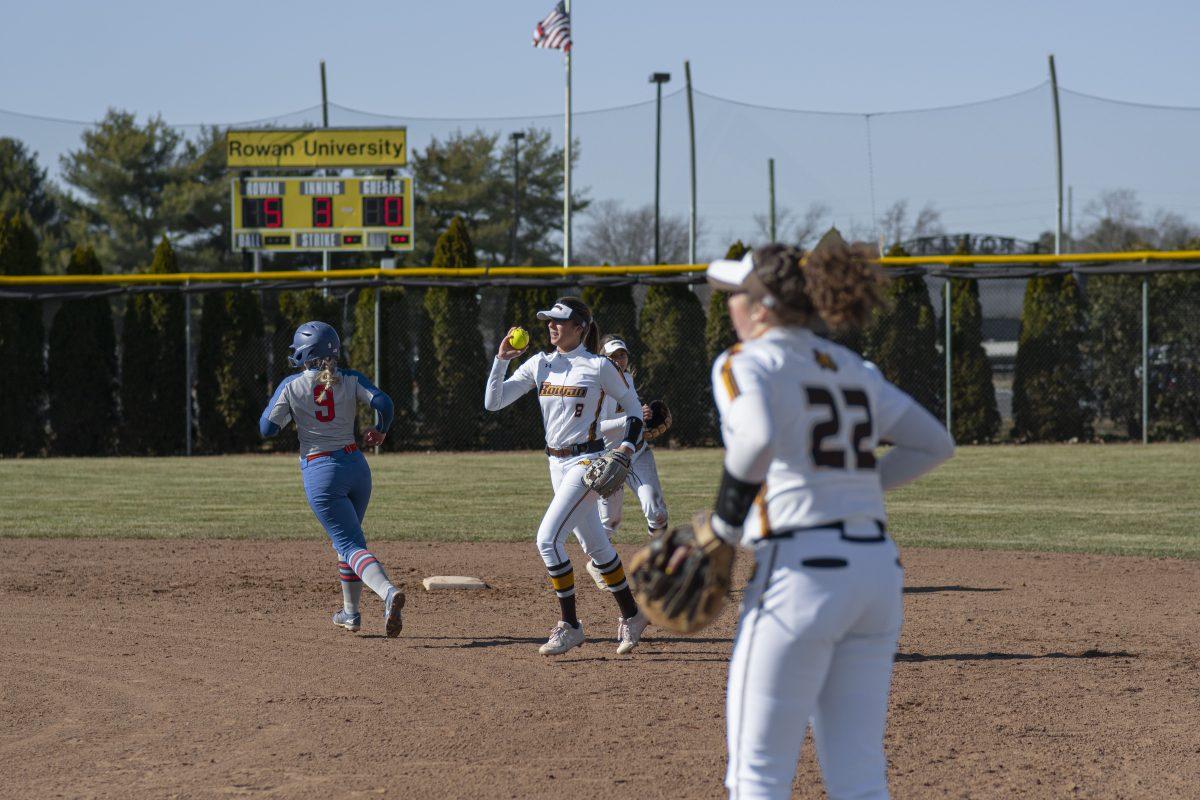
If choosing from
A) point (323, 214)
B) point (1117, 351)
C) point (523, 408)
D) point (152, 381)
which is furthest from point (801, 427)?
point (323, 214)

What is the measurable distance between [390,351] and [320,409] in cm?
1603

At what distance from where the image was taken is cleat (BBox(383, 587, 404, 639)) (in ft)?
25.0

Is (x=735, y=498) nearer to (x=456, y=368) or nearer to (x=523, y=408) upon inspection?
(x=523, y=408)

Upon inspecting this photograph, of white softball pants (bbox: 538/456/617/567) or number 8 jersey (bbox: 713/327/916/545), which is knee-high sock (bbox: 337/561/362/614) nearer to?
white softball pants (bbox: 538/456/617/567)

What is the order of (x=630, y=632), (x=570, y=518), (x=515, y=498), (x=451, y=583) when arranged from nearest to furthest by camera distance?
(x=570, y=518), (x=630, y=632), (x=451, y=583), (x=515, y=498)

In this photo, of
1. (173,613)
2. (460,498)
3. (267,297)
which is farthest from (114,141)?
(173,613)

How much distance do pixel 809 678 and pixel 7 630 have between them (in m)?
6.60

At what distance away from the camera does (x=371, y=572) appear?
7.63 metres

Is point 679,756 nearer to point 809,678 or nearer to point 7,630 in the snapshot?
point 809,678

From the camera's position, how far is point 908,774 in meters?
5.09

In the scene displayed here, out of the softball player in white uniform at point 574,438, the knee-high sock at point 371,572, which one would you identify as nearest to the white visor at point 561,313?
the softball player in white uniform at point 574,438

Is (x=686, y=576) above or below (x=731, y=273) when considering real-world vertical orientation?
below

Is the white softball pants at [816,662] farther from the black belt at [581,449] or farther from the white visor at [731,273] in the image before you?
the black belt at [581,449]

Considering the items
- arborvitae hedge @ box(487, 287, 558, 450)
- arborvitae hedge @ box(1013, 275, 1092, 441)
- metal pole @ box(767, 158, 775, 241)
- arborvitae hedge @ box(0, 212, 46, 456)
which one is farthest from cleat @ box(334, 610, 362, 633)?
metal pole @ box(767, 158, 775, 241)
